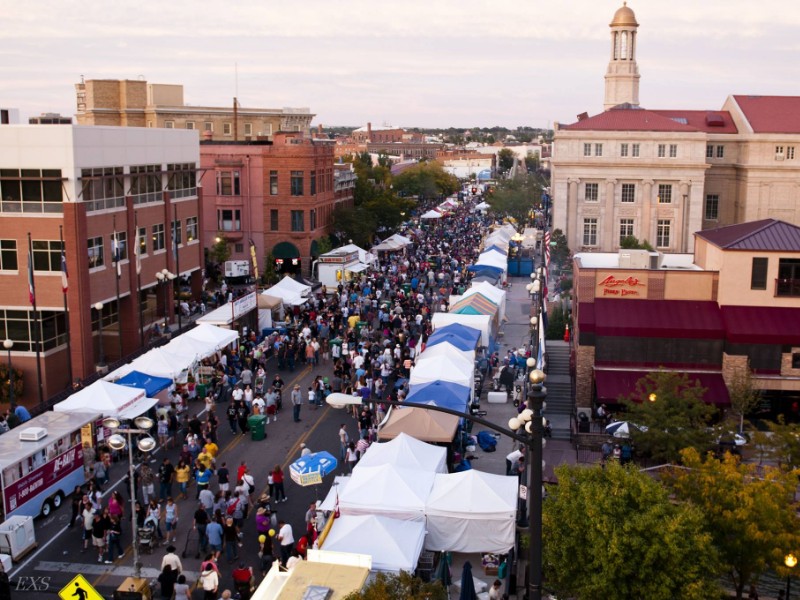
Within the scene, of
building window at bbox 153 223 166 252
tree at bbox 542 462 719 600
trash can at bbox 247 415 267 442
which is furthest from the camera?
building window at bbox 153 223 166 252

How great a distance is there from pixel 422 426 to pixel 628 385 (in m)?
8.97

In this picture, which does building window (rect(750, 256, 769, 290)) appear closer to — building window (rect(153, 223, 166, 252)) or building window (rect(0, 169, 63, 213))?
building window (rect(0, 169, 63, 213))

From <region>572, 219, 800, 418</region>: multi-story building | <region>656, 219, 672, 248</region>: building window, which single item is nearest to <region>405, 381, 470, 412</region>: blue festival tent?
<region>572, 219, 800, 418</region>: multi-story building

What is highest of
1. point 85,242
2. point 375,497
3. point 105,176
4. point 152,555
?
point 105,176

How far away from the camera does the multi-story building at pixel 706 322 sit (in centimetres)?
3022

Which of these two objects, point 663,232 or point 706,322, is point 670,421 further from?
point 663,232

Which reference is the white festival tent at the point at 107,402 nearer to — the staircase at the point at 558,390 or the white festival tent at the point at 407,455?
the white festival tent at the point at 407,455

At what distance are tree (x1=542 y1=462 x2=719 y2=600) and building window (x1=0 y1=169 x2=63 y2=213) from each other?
26.0 meters

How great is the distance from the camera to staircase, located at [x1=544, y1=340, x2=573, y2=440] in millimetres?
31266

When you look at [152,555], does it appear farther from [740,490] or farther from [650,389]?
[650,389]

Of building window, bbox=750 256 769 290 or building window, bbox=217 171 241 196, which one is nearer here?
building window, bbox=750 256 769 290

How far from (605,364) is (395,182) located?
8291cm

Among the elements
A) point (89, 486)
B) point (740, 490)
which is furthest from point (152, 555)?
point (740, 490)

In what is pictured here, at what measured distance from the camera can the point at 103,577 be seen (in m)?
19.6
